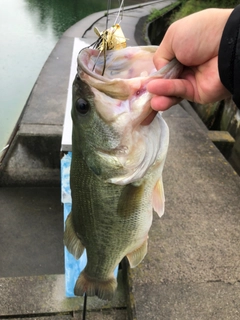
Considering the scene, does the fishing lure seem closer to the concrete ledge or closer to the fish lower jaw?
the fish lower jaw

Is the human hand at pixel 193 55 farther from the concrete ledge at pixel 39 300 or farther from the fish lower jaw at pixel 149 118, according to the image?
the concrete ledge at pixel 39 300

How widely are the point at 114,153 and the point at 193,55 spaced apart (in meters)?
0.54

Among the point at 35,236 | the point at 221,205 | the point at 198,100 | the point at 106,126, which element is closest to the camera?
the point at 106,126

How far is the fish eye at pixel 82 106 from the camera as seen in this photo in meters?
1.40

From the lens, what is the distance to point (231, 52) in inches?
50.2

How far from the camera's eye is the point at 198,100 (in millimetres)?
1545

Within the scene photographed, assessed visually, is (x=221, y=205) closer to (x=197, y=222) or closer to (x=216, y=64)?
(x=197, y=222)

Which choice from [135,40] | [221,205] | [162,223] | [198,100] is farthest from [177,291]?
[135,40]

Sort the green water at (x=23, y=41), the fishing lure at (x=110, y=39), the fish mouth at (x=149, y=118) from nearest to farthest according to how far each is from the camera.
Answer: the fish mouth at (x=149, y=118) → the fishing lure at (x=110, y=39) → the green water at (x=23, y=41)

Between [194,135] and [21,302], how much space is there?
277cm

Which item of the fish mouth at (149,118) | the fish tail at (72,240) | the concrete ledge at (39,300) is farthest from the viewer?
the concrete ledge at (39,300)

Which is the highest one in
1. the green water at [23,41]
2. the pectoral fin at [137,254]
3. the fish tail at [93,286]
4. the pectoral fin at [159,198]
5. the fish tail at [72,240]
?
the pectoral fin at [159,198]

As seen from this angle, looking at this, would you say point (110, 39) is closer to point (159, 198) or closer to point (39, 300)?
point (159, 198)

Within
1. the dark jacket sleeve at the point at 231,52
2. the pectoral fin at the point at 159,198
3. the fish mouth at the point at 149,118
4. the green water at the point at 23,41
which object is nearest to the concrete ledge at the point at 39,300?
the pectoral fin at the point at 159,198
